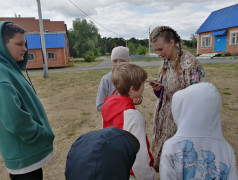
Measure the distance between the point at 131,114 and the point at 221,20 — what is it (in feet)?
97.3

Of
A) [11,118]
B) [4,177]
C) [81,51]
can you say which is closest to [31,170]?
[11,118]

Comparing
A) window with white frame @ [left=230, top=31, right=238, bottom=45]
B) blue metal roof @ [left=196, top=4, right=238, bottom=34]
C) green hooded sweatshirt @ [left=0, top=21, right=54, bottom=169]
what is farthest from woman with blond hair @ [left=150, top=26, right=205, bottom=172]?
blue metal roof @ [left=196, top=4, right=238, bottom=34]

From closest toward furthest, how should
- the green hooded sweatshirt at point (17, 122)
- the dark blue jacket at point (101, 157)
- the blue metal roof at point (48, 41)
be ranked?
the dark blue jacket at point (101, 157) → the green hooded sweatshirt at point (17, 122) → the blue metal roof at point (48, 41)

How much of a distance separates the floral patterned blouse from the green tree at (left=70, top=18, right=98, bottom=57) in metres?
36.6

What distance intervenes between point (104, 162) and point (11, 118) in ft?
3.30

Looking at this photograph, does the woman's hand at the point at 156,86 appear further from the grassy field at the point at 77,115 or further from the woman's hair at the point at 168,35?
the grassy field at the point at 77,115

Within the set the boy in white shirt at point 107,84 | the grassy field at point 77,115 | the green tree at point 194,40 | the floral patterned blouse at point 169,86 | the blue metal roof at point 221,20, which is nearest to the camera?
the floral patterned blouse at point 169,86

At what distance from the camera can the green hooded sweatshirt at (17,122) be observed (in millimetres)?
1447

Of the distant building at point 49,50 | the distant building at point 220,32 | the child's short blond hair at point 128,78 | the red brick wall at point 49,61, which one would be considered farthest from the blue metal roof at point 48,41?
the child's short blond hair at point 128,78

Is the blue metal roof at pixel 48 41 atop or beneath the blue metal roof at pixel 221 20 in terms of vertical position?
beneath

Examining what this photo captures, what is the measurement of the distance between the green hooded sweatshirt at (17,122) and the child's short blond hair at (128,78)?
796 millimetres

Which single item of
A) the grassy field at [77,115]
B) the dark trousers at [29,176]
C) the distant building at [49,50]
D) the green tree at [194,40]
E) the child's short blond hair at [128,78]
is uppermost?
the green tree at [194,40]

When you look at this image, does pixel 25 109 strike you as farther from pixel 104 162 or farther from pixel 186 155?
pixel 186 155

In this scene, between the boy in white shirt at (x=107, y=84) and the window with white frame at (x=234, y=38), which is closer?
the boy in white shirt at (x=107, y=84)
